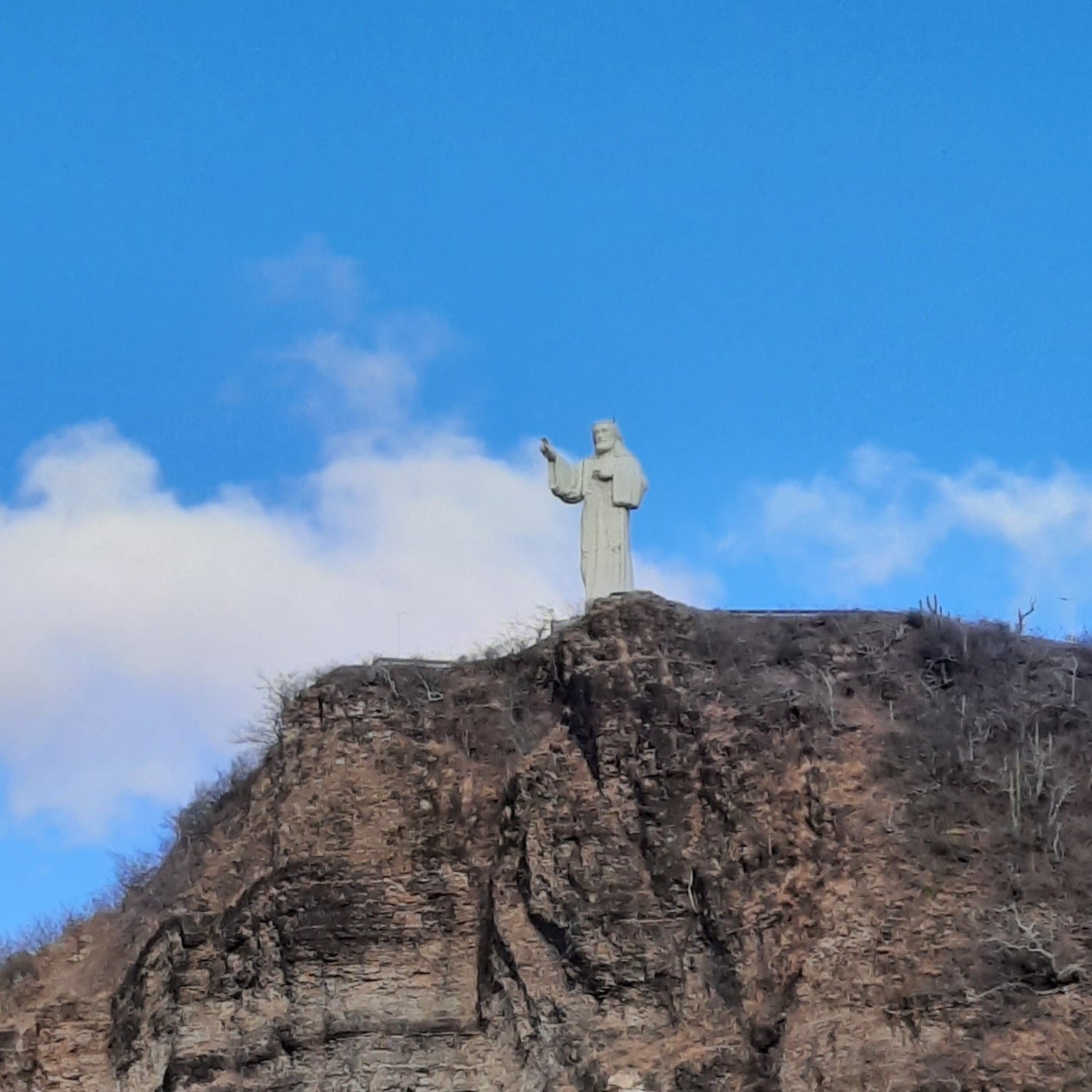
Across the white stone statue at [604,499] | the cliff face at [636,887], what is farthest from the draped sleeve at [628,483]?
the cliff face at [636,887]

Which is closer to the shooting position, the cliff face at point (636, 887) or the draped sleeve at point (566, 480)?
the cliff face at point (636, 887)

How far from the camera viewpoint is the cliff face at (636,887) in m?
19.9

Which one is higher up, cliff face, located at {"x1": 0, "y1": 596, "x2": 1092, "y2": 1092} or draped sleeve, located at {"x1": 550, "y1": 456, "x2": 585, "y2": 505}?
draped sleeve, located at {"x1": 550, "y1": 456, "x2": 585, "y2": 505}

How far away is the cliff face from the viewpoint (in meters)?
19.9

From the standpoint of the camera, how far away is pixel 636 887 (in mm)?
21344

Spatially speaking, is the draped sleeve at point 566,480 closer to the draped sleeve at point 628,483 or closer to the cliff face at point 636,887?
the draped sleeve at point 628,483

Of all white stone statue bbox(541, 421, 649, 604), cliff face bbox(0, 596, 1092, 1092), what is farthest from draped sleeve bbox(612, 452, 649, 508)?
cliff face bbox(0, 596, 1092, 1092)

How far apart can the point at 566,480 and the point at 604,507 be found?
0.60 metres

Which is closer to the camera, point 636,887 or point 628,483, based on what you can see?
point 636,887

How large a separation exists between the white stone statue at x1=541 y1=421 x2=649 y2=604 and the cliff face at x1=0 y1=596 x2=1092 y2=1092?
112 centimetres

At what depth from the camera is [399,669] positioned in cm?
2422

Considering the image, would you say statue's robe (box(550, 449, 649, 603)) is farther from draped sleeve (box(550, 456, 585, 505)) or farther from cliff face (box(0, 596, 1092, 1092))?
cliff face (box(0, 596, 1092, 1092))

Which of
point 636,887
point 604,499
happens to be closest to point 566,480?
point 604,499

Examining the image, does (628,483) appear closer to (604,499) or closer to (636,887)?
(604,499)
